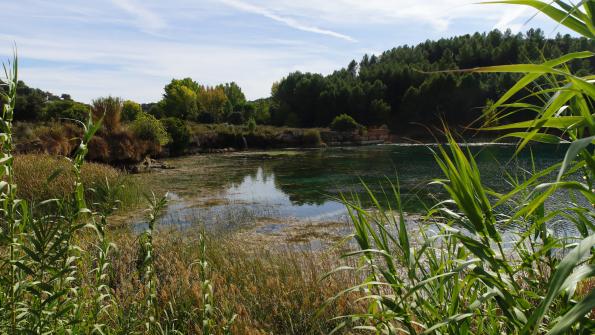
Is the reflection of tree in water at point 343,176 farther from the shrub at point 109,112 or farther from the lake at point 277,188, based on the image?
the shrub at point 109,112

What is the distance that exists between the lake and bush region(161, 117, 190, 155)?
5037mm

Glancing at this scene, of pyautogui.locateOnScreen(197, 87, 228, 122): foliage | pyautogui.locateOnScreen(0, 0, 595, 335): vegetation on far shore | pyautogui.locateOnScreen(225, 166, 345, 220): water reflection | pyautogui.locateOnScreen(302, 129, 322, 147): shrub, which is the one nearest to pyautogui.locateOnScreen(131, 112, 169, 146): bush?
pyautogui.locateOnScreen(225, 166, 345, 220): water reflection

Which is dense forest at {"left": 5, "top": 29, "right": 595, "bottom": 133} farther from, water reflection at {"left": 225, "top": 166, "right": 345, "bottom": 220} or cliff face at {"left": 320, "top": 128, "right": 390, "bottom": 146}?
water reflection at {"left": 225, "top": 166, "right": 345, "bottom": 220}

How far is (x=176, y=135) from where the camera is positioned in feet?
86.9

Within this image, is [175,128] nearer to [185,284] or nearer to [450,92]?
[185,284]

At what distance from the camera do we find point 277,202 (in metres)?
11.8

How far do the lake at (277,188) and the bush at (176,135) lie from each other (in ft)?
16.5

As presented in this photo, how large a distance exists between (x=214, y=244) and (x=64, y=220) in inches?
157

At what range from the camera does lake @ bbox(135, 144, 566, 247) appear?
9398 millimetres

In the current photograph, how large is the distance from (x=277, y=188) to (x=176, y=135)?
45.8 ft

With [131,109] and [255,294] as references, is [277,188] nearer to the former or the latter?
[255,294]

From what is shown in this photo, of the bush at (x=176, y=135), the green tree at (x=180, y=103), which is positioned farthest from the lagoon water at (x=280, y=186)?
the green tree at (x=180, y=103)

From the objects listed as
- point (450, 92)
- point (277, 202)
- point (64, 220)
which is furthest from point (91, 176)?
point (450, 92)

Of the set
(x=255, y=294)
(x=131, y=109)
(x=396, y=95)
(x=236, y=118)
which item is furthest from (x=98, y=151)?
(x=396, y=95)
